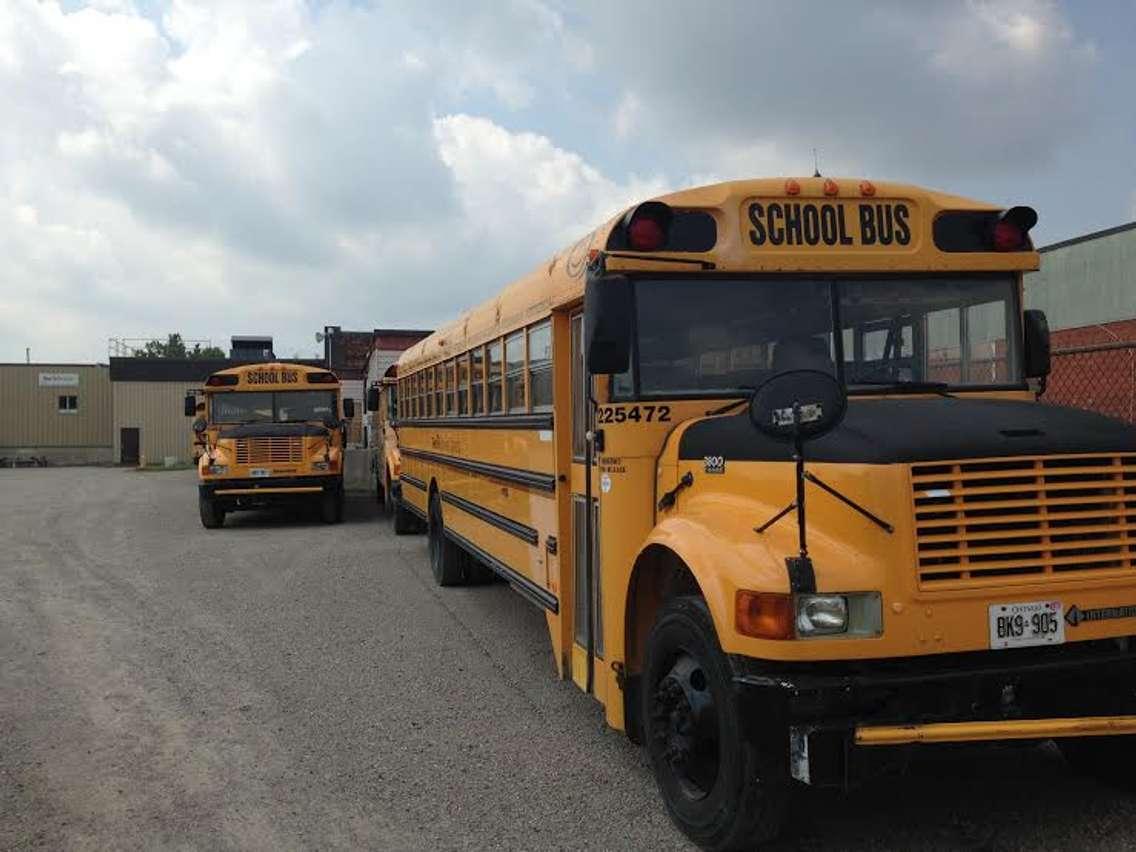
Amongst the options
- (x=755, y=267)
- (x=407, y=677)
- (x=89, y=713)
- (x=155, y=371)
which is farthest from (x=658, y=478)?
(x=155, y=371)

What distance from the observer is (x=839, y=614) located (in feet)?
9.11

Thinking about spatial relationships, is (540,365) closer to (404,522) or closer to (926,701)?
(926,701)

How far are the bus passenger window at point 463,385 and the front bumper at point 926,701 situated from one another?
4635 millimetres

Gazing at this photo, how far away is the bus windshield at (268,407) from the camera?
47.5 ft

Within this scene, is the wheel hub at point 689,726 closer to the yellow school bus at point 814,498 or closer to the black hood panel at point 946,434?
the yellow school bus at point 814,498

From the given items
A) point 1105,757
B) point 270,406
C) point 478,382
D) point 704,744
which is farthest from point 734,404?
point 270,406

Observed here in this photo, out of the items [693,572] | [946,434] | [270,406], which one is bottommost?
[693,572]

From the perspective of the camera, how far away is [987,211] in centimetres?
400

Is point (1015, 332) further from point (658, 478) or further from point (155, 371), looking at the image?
point (155, 371)

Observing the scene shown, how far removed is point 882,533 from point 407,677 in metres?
3.59

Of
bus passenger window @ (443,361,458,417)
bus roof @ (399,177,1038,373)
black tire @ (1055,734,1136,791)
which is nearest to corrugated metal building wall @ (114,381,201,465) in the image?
bus passenger window @ (443,361,458,417)

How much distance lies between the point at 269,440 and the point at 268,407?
30.6 inches

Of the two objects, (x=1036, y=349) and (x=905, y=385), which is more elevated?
(x=1036, y=349)

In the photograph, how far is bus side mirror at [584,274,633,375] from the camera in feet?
11.6
